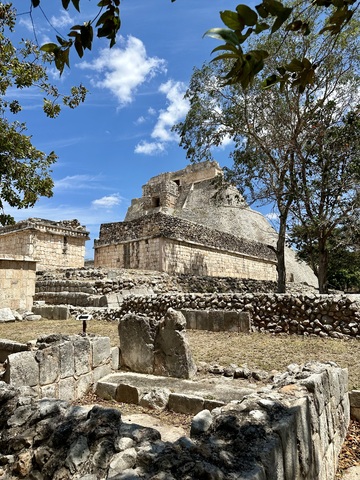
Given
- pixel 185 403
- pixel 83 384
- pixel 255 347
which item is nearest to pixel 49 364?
pixel 83 384

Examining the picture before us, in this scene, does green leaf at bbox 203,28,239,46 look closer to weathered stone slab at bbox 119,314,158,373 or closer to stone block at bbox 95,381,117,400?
stone block at bbox 95,381,117,400

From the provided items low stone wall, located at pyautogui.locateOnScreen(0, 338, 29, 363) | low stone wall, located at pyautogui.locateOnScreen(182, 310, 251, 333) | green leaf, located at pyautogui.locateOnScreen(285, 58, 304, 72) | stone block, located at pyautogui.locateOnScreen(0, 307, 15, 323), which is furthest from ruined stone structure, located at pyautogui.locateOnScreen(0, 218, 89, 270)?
green leaf, located at pyautogui.locateOnScreen(285, 58, 304, 72)

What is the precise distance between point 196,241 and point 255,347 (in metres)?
14.4

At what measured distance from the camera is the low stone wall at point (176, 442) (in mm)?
1993

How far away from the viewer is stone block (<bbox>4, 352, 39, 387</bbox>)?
14.5 feet

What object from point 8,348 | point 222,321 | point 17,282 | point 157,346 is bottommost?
point 8,348

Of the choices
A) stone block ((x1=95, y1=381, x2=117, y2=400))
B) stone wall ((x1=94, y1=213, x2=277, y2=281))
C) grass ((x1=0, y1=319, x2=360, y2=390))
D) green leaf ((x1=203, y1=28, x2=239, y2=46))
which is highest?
stone wall ((x1=94, y1=213, x2=277, y2=281))

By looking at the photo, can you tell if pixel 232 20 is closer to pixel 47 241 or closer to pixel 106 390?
pixel 106 390

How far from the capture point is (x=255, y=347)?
7824mm

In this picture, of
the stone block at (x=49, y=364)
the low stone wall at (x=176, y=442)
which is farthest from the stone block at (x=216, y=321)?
the low stone wall at (x=176, y=442)

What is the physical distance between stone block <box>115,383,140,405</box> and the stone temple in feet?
36.7

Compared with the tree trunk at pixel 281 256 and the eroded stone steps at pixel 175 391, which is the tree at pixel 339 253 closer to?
the tree trunk at pixel 281 256

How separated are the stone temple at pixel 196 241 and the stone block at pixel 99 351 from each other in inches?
414

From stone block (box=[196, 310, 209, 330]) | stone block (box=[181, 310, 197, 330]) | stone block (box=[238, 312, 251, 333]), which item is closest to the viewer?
stone block (box=[238, 312, 251, 333])
